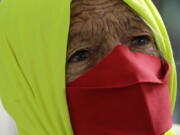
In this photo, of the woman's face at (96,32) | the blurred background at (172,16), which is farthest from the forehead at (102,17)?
the blurred background at (172,16)

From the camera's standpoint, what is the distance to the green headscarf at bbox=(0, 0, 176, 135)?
0.98 meters

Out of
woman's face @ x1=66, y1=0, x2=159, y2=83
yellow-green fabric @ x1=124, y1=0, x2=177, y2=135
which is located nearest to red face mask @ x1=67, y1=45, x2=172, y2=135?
woman's face @ x1=66, y1=0, x2=159, y2=83

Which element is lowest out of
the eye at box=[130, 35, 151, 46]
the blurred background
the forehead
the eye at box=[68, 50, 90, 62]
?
the blurred background

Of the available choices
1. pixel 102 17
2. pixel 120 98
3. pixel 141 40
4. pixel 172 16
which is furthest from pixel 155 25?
pixel 172 16

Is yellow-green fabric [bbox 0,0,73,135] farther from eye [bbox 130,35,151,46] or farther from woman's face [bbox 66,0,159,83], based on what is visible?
eye [bbox 130,35,151,46]

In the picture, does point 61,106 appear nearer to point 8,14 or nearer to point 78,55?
point 78,55

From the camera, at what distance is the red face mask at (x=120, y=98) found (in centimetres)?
92

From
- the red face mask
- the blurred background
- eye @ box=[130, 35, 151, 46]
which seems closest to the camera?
the red face mask

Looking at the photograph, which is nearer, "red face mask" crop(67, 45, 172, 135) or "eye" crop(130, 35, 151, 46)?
"red face mask" crop(67, 45, 172, 135)

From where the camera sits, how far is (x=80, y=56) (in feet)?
3.30

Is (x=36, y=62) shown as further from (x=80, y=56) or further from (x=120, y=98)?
(x=120, y=98)

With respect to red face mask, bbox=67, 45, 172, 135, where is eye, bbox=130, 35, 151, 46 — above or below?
above

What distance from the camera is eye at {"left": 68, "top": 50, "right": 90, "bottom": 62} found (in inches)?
39.2

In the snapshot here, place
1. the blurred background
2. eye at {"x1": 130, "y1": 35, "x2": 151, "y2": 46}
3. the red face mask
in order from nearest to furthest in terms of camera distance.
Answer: the red face mask, eye at {"x1": 130, "y1": 35, "x2": 151, "y2": 46}, the blurred background
